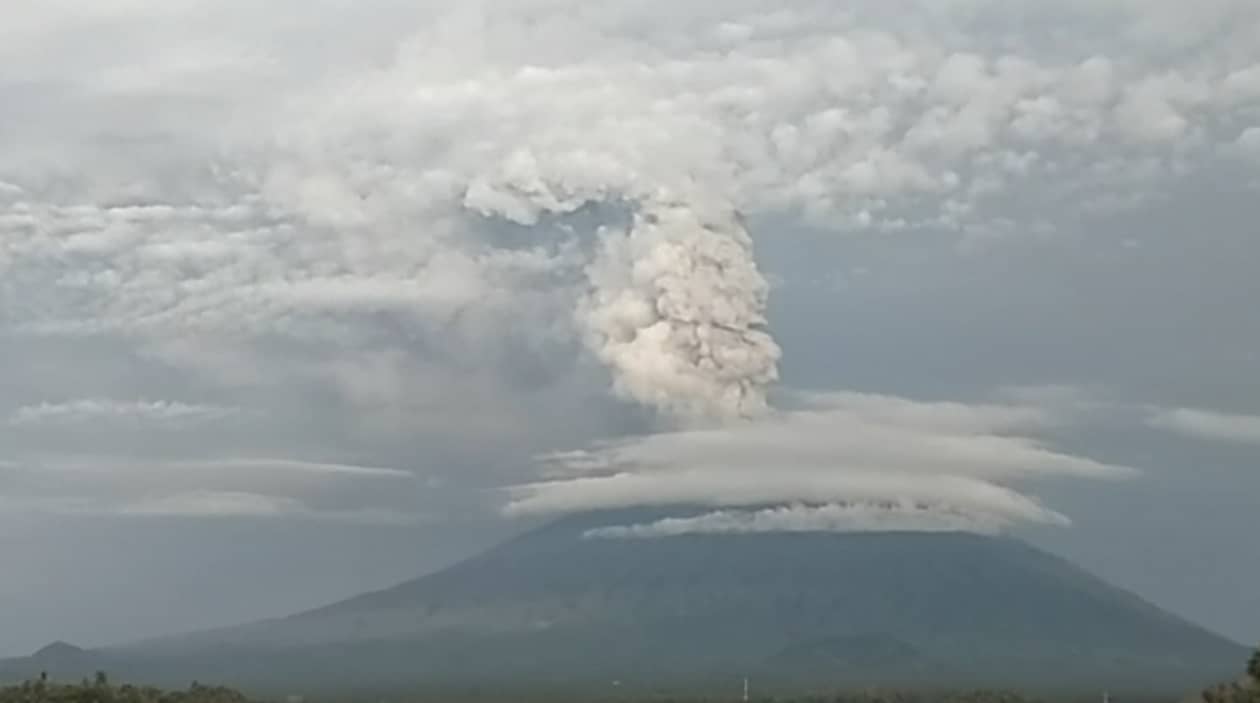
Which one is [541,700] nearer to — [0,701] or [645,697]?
[645,697]

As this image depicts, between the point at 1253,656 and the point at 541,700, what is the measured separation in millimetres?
116077

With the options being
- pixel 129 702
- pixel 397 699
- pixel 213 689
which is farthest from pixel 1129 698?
pixel 129 702

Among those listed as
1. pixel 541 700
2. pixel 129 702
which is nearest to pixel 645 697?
pixel 541 700

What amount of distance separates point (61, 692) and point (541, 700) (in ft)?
326

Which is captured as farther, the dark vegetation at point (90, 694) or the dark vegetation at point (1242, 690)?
the dark vegetation at point (90, 694)

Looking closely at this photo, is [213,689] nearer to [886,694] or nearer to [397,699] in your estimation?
[886,694]

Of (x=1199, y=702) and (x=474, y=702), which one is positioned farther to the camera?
(x=474, y=702)

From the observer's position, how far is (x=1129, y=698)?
195250mm

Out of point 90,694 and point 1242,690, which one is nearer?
point 1242,690

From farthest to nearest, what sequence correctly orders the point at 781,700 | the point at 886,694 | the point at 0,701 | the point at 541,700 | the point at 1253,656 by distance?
1. the point at 541,700
2. the point at 781,700
3. the point at 886,694
4. the point at 0,701
5. the point at 1253,656

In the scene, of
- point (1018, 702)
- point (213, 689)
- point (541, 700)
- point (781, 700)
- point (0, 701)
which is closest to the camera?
point (0, 701)

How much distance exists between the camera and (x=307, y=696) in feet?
628

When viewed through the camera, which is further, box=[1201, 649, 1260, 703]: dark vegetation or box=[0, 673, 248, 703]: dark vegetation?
box=[0, 673, 248, 703]: dark vegetation

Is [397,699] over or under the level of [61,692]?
over
